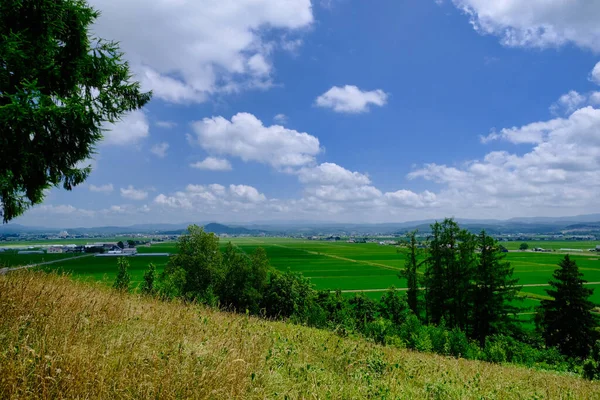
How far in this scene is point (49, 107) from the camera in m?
6.99

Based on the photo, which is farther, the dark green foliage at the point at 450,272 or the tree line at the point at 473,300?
the dark green foliage at the point at 450,272

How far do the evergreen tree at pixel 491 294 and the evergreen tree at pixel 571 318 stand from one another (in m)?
5.74

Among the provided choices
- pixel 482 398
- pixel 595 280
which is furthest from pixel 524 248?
pixel 482 398

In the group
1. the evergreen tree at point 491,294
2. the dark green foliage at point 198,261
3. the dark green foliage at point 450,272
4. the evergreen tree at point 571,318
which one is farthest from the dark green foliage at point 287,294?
the evergreen tree at point 571,318

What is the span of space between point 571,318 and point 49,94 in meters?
46.7

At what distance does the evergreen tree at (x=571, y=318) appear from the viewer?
108 ft

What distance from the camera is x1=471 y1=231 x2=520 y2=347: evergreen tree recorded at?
32812mm

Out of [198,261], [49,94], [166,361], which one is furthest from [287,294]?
[166,361]

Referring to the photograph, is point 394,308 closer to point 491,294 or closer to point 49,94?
point 491,294

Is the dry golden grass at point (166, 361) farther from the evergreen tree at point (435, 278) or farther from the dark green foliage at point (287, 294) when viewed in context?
the dark green foliage at point (287, 294)

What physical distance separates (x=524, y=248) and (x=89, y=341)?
207m

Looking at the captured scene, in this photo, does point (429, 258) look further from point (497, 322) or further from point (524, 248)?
point (524, 248)

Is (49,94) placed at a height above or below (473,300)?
above

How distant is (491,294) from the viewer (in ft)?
108
